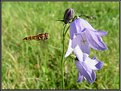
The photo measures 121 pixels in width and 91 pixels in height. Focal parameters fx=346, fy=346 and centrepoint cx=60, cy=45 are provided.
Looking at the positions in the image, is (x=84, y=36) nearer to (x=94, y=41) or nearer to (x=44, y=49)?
(x=94, y=41)

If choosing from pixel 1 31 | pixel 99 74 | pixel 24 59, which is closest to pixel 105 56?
pixel 99 74

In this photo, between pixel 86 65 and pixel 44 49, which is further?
pixel 44 49

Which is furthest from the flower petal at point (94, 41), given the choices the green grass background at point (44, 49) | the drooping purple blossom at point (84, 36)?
the green grass background at point (44, 49)

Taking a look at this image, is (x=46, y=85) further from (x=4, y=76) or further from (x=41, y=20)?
(x=41, y=20)

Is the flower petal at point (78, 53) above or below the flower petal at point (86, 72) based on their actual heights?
above

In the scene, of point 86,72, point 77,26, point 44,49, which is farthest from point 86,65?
point 44,49

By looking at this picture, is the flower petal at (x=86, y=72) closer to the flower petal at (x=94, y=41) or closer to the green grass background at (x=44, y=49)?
the flower petal at (x=94, y=41)
